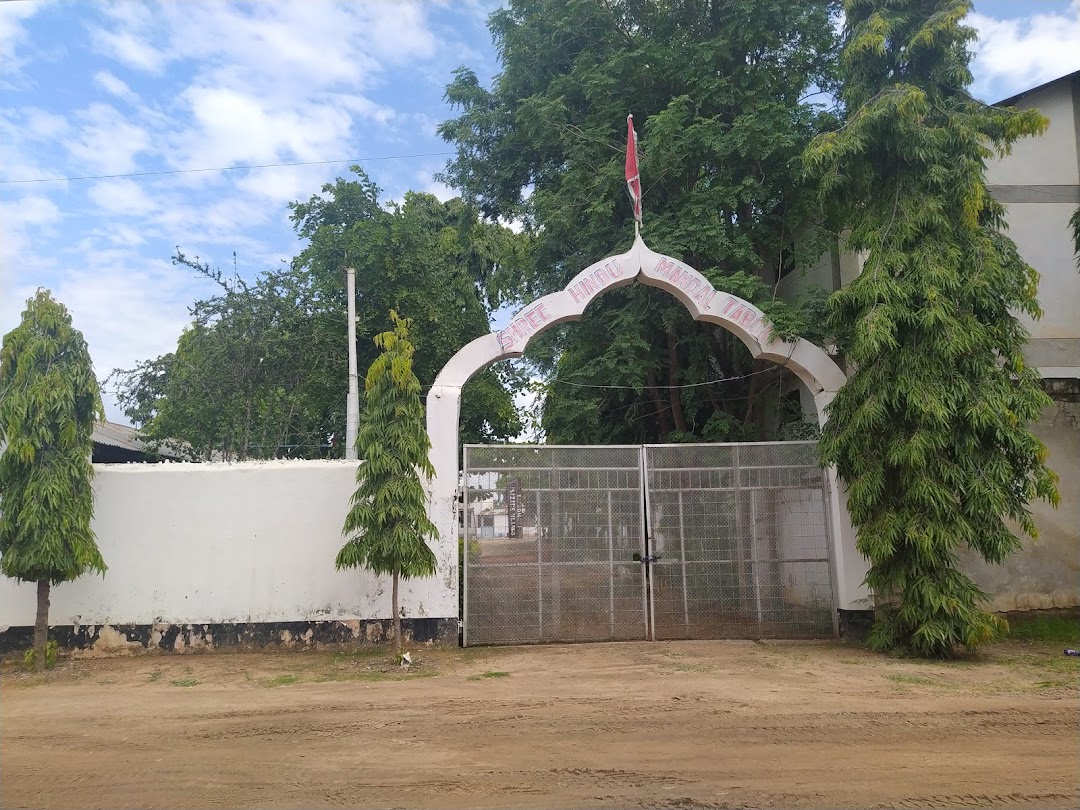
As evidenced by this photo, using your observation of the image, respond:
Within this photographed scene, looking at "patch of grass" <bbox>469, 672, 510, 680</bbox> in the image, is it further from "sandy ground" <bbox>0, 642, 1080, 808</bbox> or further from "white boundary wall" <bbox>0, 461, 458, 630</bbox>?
"white boundary wall" <bbox>0, 461, 458, 630</bbox>

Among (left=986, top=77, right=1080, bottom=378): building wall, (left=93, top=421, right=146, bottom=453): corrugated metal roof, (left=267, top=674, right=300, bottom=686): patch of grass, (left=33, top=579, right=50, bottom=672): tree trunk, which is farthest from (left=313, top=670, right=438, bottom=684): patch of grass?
(left=93, top=421, right=146, bottom=453): corrugated metal roof

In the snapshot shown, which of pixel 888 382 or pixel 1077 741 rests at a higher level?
pixel 888 382

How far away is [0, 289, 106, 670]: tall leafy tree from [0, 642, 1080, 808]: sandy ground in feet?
3.95

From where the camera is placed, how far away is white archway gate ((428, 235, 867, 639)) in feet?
30.0

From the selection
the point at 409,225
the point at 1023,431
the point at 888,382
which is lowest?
the point at 1023,431

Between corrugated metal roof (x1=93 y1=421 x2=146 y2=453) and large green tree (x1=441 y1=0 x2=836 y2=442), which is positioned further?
corrugated metal roof (x1=93 y1=421 x2=146 y2=453)

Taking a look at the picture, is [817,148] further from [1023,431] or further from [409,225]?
[409,225]

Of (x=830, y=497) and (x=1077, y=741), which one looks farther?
(x=830, y=497)

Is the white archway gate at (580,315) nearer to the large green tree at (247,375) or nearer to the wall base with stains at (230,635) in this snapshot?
the wall base with stains at (230,635)

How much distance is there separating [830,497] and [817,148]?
14.0 ft

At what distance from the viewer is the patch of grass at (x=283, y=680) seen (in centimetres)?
757

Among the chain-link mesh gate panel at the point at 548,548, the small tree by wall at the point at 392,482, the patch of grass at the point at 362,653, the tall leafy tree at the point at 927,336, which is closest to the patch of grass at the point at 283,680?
the patch of grass at the point at 362,653

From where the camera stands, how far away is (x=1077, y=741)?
5.53 m

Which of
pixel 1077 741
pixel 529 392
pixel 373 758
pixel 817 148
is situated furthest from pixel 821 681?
pixel 529 392
